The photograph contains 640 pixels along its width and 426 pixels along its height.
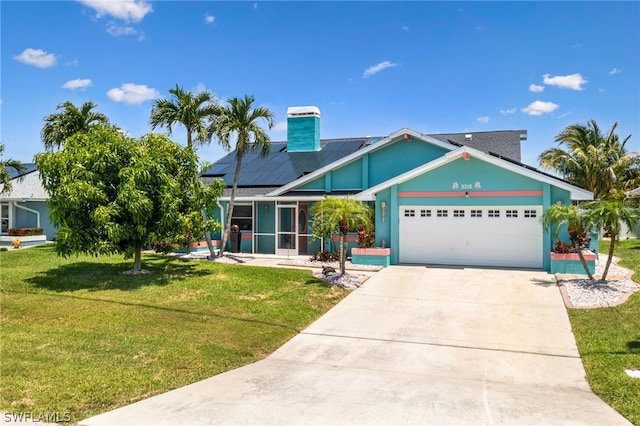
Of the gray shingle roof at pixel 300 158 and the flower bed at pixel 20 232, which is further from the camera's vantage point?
the flower bed at pixel 20 232

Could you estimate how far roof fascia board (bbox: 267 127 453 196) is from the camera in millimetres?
19344

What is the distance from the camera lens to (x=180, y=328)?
9000 millimetres

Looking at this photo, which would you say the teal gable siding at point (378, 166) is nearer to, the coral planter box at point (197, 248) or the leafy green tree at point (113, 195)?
the coral planter box at point (197, 248)

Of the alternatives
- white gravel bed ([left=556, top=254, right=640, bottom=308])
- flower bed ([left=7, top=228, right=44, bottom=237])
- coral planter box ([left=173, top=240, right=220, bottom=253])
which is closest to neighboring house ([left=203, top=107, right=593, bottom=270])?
coral planter box ([left=173, top=240, right=220, bottom=253])

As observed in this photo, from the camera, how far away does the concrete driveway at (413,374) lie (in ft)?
17.5

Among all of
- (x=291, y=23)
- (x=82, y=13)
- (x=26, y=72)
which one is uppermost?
(x=291, y=23)

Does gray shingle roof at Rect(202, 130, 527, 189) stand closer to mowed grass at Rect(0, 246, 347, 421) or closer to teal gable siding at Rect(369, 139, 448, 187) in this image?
teal gable siding at Rect(369, 139, 448, 187)

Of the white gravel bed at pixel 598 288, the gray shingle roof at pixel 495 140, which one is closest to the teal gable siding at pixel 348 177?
the gray shingle roof at pixel 495 140

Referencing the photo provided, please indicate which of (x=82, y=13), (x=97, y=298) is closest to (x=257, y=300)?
(x=97, y=298)

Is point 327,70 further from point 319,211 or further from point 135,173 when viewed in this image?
point 135,173

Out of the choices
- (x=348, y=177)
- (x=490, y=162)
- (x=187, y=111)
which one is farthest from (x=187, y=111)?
(x=490, y=162)

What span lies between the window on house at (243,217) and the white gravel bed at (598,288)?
13.0 meters

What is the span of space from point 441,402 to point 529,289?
8.40 metres

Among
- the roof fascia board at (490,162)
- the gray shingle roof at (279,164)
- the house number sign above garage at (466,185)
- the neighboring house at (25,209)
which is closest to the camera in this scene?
→ the roof fascia board at (490,162)
